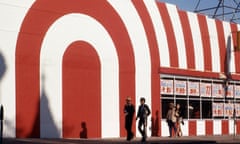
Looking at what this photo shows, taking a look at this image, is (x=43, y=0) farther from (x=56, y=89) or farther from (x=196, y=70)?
(x=196, y=70)

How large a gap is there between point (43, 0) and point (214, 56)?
13429 millimetres

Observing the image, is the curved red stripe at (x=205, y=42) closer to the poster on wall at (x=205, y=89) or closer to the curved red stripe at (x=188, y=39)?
the poster on wall at (x=205, y=89)

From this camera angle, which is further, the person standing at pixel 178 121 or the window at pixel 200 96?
the window at pixel 200 96

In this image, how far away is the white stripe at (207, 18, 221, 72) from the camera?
33062mm

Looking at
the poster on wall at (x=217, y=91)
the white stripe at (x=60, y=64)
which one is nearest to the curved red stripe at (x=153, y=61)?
the white stripe at (x=60, y=64)

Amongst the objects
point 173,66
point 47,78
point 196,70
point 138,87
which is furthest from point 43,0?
point 196,70

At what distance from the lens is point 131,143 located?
21.5 m

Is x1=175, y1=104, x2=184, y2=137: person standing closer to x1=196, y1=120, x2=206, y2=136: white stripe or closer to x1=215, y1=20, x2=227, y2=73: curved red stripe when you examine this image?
x1=196, y1=120, x2=206, y2=136: white stripe

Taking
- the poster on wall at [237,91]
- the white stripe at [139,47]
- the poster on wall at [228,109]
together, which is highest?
the white stripe at [139,47]

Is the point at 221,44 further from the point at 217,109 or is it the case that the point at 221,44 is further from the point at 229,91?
the point at 217,109

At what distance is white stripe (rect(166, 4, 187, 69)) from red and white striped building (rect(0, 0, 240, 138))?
55 mm

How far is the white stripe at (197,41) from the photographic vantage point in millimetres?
31595

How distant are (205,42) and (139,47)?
6.02 m

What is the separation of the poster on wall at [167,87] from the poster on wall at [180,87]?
1.31 ft
